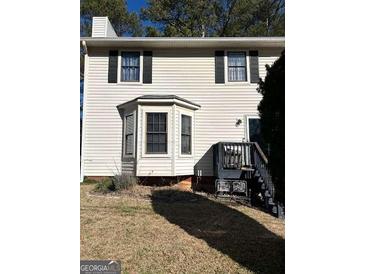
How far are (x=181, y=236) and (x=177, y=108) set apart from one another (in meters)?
3.52

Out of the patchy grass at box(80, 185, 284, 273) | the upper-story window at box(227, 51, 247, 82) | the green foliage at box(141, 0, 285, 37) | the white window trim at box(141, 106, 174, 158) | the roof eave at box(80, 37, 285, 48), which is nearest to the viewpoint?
the patchy grass at box(80, 185, 284, 273)

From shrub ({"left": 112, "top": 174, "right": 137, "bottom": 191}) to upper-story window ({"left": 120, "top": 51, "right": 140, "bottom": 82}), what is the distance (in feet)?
7.88

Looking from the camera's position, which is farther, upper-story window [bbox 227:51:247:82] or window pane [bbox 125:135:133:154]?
window pane [bbox 125:135:133:154]

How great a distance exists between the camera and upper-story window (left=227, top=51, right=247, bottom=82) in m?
5.31

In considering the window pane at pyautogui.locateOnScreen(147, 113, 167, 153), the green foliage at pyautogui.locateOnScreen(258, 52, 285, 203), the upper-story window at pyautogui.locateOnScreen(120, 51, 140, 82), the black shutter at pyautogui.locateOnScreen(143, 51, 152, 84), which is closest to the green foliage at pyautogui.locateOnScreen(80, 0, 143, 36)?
the green foliage at pyautogui.locateOnScreen(258, 52, 285, 203)

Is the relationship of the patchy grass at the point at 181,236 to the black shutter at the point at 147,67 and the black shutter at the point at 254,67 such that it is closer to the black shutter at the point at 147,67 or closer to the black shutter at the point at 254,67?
the black shutter at the point at 254,67

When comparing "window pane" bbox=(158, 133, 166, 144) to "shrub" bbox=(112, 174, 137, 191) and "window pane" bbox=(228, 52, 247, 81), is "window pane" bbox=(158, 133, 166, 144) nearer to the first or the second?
"shrub" bbox=(112, 174, 137, 191)

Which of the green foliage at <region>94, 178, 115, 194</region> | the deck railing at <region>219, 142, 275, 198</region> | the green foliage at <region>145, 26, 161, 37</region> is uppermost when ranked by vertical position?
the green foliage at <region>145, 26, 161, 37</region>

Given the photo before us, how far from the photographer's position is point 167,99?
602cm

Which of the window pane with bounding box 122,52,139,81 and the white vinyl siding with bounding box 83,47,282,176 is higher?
the window pane with bounding box 122,52,139,81

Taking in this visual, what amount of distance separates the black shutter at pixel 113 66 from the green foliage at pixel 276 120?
12.3ft
